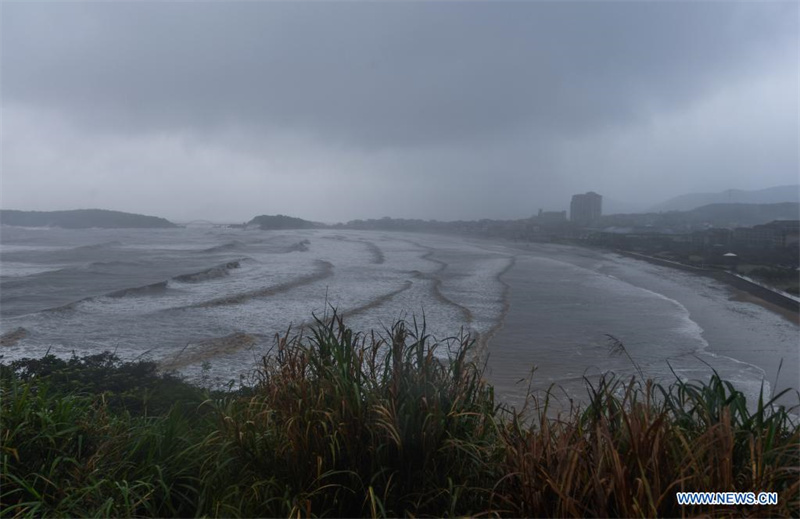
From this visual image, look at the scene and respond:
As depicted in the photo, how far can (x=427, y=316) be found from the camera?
496 inches


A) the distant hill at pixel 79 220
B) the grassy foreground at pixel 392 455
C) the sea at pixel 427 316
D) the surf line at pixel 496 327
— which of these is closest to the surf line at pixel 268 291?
the sea at pixel 427 316

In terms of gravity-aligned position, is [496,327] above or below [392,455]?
below

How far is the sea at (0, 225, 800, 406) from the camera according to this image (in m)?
8.40

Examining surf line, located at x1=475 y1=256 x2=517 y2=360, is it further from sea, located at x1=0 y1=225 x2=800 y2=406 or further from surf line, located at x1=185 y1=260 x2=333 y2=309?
surf line, located at x1=185 y1=260 x2=333 y2=309

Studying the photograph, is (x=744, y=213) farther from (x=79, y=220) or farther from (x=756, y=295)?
(x=79, y=220)

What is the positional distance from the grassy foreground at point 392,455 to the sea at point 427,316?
1.35 feet

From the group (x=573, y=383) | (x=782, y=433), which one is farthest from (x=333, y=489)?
(x=573, y=383)

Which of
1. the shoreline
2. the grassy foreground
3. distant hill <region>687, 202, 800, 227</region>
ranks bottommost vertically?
the shoreline

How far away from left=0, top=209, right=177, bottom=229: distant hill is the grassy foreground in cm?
7377

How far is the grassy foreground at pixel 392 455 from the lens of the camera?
2.28 metres

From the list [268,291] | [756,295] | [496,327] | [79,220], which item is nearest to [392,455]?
[496,327]

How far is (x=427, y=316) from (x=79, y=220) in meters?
71.6

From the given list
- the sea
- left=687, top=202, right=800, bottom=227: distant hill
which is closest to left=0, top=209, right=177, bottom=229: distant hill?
the sea

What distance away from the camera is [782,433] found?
2775 mm
